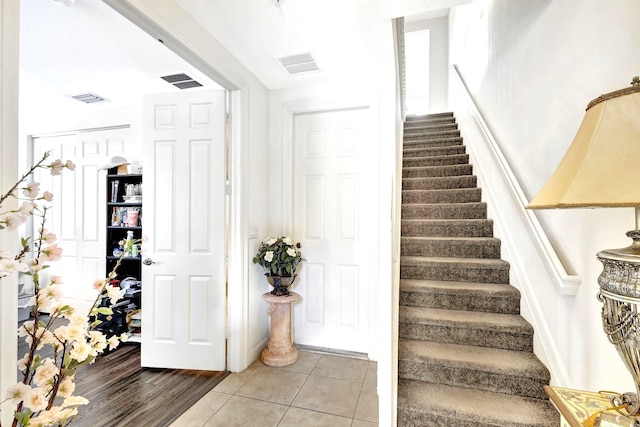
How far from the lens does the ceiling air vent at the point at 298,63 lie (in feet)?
7.71

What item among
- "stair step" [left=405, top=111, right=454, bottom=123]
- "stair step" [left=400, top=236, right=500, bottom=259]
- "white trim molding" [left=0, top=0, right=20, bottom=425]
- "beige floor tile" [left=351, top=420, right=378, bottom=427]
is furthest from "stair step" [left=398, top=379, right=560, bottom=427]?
"stair step" [left=405, top=111, right=454, bottom=123]

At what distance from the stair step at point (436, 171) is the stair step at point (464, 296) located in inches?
55.9

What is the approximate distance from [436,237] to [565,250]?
43.2 inches

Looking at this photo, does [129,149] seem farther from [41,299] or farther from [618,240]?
[618,240]

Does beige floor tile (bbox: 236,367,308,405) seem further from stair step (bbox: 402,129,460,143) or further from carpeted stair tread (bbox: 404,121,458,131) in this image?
carpeted stair tread (bbox: 404,121,458,131)

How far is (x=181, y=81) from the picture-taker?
2.71 metres

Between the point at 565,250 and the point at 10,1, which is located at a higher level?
the point at 10,1

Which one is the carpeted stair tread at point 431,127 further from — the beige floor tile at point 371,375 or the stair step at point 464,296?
the beige floor tile at point 371,375

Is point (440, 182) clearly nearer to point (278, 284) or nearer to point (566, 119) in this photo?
point (566, 119)

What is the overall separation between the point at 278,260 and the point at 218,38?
5.88 feet

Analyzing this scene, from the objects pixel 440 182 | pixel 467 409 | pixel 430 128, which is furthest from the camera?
pixel 430 128

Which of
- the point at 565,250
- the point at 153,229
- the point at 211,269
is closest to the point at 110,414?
the point at 211,269

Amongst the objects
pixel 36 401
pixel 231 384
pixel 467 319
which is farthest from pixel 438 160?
pixel 36 401

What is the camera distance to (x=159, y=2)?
162 cm
